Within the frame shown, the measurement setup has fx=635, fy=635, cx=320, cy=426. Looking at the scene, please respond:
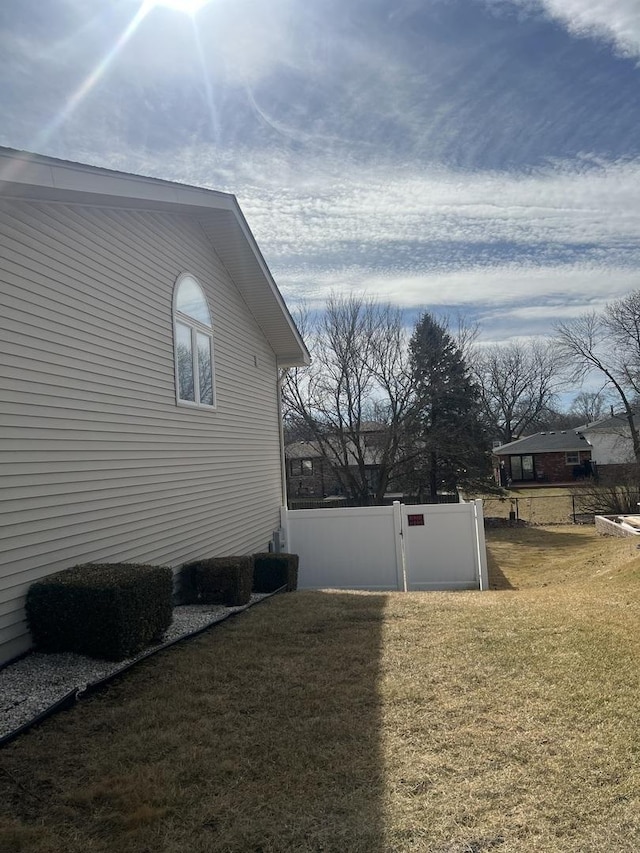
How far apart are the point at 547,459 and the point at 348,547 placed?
33.5 metres

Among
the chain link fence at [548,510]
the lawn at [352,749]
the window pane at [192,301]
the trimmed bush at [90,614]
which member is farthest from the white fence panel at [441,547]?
the chain link fence at [548,510]

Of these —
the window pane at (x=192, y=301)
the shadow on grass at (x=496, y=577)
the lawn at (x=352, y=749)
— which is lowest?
the shadow on grass at (x=496, y=577)

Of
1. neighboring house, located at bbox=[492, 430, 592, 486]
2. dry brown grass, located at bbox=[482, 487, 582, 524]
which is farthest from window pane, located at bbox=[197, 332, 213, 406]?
neighboring house, located at bbox=[492, 430, 592, 486]

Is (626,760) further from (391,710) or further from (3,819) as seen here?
(3,819)

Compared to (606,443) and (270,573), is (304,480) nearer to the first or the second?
(606,443)

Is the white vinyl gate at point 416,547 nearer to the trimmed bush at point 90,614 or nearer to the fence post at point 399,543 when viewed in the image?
the fence post at point 399,543

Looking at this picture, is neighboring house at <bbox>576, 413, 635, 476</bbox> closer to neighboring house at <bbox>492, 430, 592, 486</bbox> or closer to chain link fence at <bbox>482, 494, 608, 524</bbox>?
neighboring house at <bbox>492, 430, 592, 486</bbox>

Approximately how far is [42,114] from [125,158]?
2.10 metres

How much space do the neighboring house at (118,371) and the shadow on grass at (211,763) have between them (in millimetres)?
1441

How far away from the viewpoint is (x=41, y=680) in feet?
14.7

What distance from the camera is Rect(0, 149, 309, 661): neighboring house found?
16.3 ft

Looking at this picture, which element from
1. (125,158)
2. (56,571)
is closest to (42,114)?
(125,158)

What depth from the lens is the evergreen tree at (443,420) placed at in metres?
25.8

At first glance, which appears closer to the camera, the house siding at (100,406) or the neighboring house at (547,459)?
the house siding at (100,406)
